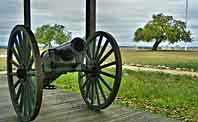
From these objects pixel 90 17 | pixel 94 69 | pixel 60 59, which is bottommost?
pixel 94 69

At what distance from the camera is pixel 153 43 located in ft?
12.7

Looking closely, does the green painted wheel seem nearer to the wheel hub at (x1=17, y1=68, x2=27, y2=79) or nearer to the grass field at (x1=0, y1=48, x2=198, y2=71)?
the wheel hub at (x1=17, y1=68, x2=27, y2=79)

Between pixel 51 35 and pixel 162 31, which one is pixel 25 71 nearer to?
pixel 51 35

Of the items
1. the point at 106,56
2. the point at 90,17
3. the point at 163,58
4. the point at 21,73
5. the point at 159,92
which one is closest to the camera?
the point at 21,73

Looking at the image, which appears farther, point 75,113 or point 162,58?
point 162,58

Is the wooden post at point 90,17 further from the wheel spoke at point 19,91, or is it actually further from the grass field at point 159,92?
the wheel spoke at point 19,91

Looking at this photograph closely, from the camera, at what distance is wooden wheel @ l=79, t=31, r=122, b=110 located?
8.30ft

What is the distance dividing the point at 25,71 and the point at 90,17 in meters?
1.12

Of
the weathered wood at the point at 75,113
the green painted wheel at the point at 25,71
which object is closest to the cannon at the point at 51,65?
the green painted wheel at the point at 25,71

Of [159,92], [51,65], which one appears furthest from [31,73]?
[159,92]

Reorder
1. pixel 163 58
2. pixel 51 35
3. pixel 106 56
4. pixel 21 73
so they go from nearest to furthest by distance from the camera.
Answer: pixel 21 73
pixel 106 56
pixel 51 35
pixel 163 58

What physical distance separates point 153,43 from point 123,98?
0.88m

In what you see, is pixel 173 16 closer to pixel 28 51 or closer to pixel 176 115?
pixel 176 115

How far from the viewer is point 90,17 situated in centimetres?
307
